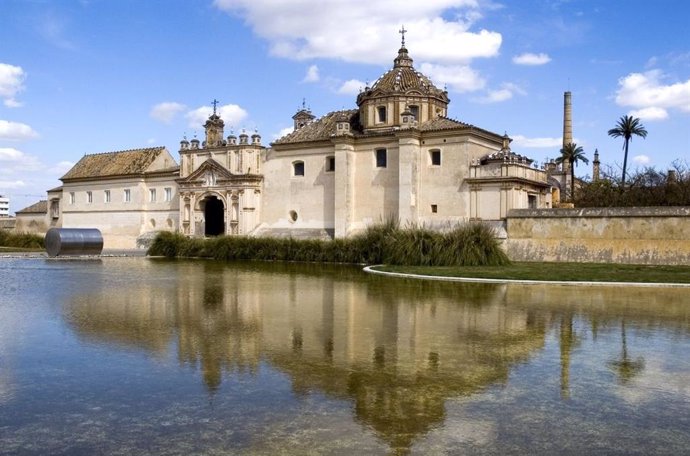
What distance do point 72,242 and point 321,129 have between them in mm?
15289

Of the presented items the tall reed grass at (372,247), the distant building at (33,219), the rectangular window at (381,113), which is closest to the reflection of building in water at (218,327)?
the tall reed grass at (372,247)

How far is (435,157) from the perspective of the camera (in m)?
35.3

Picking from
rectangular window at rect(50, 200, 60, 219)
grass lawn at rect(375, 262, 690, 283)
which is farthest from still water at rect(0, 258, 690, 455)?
rectangular window at rect(50, 200, 60, 219)

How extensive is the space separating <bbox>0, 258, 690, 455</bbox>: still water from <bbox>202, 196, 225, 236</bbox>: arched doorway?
28872 mm

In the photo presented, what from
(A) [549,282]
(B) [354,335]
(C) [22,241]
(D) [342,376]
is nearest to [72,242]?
(C) [22,241]

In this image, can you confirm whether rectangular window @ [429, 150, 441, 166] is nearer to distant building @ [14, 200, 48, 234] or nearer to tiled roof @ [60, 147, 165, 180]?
tiled roof @ [60, 147, 165, 180]

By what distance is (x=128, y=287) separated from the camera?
1845 centimetres

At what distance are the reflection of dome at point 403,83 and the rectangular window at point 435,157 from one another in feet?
12.3

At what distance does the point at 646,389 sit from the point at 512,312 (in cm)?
618

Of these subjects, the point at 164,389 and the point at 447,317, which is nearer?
the point at 164,389

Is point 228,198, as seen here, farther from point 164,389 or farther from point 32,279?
point 164,389

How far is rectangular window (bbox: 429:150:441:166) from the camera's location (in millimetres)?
35094

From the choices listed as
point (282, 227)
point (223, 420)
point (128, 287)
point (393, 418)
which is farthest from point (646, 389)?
point (282, 227)

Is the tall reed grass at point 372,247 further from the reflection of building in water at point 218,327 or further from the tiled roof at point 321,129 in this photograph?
the reflection of building in water at point 218,327
